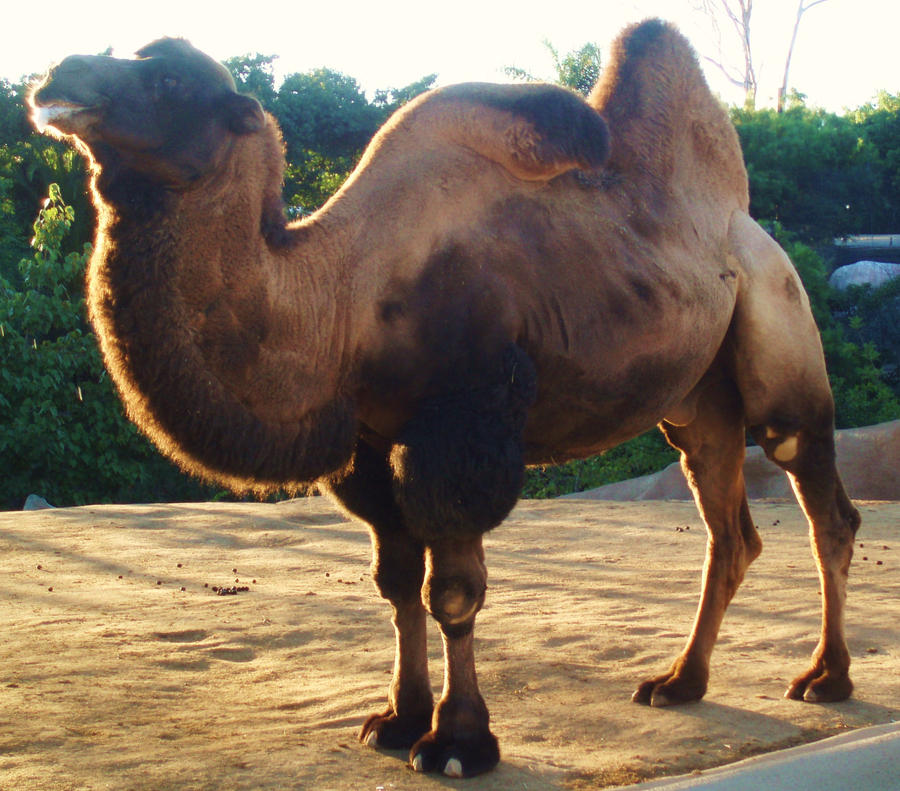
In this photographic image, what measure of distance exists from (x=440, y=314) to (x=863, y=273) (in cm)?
1693

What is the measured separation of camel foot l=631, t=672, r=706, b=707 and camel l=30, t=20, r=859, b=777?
13mm

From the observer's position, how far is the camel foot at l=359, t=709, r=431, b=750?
3.72 m

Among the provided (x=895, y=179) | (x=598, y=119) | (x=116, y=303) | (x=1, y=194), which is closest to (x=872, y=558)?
(x=598, y=119)

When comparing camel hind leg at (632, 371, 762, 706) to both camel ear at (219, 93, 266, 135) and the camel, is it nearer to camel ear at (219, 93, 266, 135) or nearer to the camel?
the camel

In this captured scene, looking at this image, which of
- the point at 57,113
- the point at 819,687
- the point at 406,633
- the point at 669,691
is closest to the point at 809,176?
the point at 819,687

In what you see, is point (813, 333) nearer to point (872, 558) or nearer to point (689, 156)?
point (689, 156)

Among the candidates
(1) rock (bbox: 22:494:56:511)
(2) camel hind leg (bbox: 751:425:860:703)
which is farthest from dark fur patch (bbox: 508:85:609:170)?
(1) rock (bbox: 22:494:56:511)

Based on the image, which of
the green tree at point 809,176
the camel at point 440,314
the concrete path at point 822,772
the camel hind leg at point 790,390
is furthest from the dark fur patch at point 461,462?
the green tree at point 809,176

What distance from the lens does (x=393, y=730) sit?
3.75 meters

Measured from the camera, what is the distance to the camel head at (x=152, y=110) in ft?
9.78

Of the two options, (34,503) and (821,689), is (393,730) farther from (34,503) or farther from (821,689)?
(34,503)

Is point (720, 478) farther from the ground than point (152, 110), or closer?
closer

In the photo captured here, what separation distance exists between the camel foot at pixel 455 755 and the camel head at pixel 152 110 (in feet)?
6.02

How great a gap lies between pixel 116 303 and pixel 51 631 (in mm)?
2637
